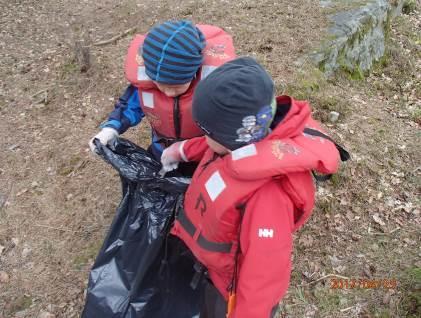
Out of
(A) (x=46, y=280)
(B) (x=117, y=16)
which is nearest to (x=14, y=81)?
(B) (x=117, y=16)

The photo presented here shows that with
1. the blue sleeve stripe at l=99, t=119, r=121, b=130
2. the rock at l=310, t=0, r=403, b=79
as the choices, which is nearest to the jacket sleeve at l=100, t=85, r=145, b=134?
the blue sleeve stripe at l=99, t=119, r=121, b=130

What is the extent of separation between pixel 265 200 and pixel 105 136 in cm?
107

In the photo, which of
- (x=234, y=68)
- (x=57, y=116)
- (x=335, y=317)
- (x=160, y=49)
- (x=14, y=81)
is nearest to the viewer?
(x=234, y=68)

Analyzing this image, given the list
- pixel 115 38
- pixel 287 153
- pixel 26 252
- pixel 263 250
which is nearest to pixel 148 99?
pixel 287 153

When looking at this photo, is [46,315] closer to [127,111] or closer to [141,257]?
[141,257]

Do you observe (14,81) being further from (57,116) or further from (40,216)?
(40,216)

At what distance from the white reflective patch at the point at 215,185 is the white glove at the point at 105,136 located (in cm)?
72

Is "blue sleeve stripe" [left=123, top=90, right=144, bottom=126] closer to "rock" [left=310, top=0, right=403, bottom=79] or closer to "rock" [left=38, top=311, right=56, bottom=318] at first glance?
"rock" [left=38, top=311, right=56, bottom=318]

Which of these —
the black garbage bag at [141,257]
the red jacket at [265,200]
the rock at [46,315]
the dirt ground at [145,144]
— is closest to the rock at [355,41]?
the dirt ground at [145,144]

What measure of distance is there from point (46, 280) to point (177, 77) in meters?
1.89

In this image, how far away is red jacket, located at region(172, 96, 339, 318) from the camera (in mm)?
1574

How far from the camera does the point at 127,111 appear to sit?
2523 millimetres

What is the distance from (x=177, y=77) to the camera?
79.4 inches
